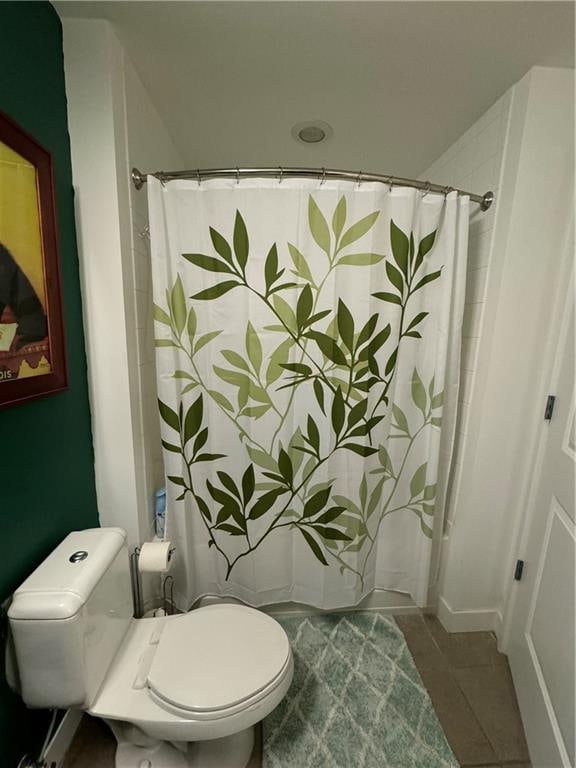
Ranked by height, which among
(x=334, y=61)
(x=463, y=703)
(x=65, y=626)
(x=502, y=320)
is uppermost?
(x=334, y=61)

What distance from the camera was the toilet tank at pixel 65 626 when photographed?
0.76 m

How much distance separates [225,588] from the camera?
56.2 inches

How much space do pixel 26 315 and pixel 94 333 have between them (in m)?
0.29

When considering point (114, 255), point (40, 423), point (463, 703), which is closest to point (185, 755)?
point (463, 703)

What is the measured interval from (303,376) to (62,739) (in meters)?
1.37

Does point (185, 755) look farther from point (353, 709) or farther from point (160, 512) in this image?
point (160, 512)

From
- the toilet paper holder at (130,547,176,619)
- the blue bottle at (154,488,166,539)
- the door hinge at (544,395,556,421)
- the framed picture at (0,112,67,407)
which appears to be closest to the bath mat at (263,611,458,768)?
the toilet paper holder at (130,547,176,619)

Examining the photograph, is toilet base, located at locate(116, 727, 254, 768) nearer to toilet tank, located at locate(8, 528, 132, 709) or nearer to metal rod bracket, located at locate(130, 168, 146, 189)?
toilet tank, located at locate(8, 528, 132, 709)

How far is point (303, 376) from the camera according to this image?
124cm

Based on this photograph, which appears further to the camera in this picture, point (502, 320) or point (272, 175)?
point (502, 320)

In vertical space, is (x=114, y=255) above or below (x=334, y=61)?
below

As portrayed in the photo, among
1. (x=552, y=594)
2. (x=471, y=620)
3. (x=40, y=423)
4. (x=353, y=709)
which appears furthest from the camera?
(x=471, y=620)

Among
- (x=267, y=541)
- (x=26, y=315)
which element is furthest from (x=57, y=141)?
(x=267, y=541)

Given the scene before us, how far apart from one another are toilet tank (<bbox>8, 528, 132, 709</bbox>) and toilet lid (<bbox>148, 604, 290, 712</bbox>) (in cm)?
16
